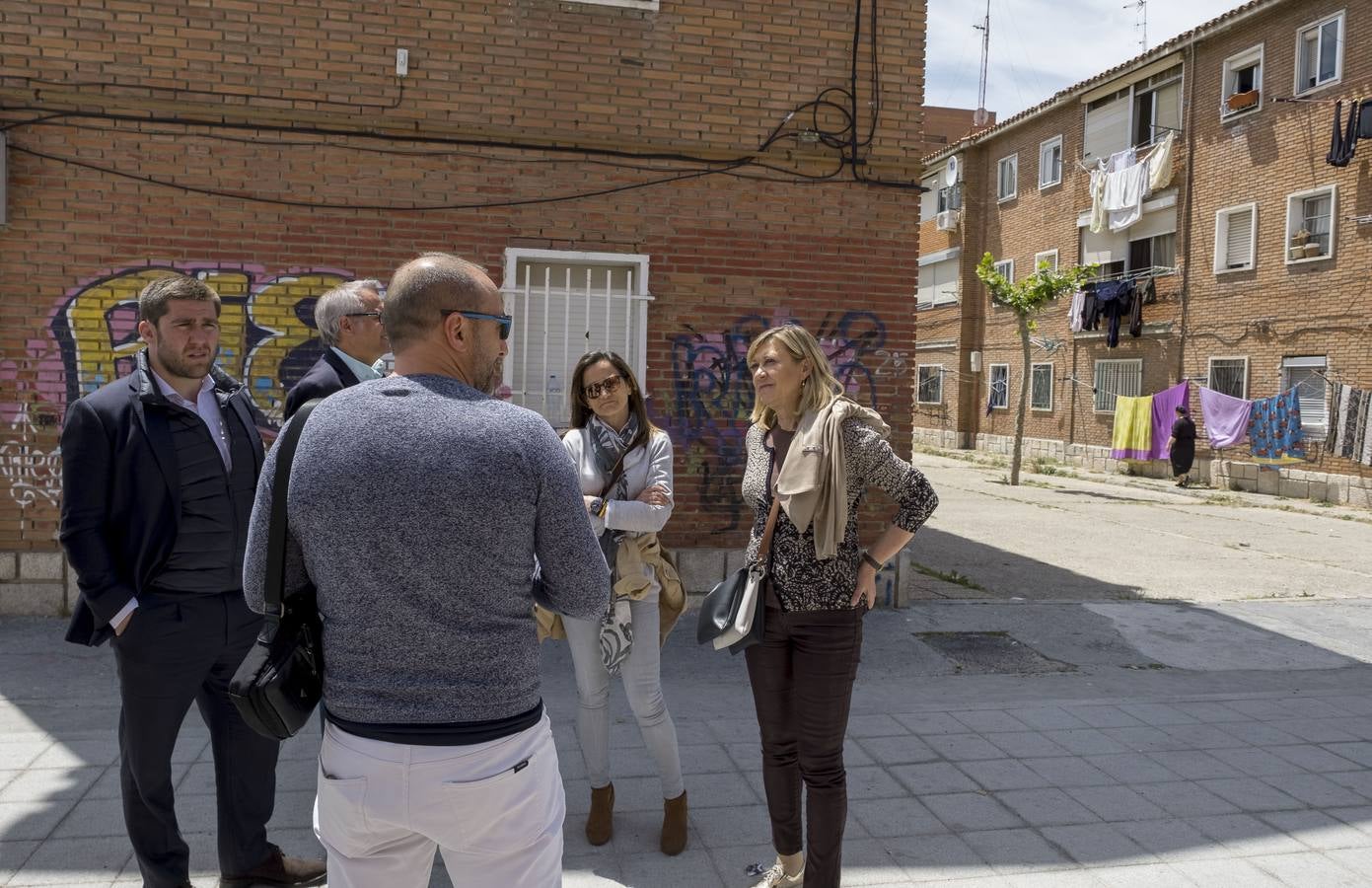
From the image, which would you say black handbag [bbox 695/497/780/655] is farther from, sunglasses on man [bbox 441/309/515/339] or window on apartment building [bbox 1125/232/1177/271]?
window on apartment building [bbox 1125/232/1177/271]

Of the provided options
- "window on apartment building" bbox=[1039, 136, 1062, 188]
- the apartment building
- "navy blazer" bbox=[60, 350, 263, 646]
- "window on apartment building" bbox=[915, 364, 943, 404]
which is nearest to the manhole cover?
"navy blazer" bbox=[60, 350, 263, 646]

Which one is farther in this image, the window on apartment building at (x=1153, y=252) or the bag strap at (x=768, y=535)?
the window on apartment building at (x=1153, y=252)

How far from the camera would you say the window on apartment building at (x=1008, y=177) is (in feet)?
95.2

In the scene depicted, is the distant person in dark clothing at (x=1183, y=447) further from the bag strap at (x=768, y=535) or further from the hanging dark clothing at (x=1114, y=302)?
the bag strap at (x=768, y=535)

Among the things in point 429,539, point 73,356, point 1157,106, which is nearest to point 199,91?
point 73,356

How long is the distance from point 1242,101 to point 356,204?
20.1 m

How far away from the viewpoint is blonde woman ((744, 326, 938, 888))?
3.24 m

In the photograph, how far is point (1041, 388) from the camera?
27797 millimetres

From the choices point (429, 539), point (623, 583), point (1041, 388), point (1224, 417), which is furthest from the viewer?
point (1041, 388)

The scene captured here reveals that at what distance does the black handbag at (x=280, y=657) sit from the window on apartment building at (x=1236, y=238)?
2259 centimetres

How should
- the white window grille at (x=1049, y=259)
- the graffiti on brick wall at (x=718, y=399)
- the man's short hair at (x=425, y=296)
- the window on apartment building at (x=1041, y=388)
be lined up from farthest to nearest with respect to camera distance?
the window on apartment building at (x=1041, y=388) < the white window grille at (x=1049, y=259) < the graffiti on brick wall at (x=718, y=399) < the man's short hair at (x=425, y=296)

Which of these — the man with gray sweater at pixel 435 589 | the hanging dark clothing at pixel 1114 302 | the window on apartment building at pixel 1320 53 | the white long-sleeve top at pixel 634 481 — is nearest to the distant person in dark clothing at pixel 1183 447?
the hanging dark clothing at pixel 1114 302

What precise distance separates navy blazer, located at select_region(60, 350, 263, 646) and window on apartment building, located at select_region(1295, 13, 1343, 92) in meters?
21.6

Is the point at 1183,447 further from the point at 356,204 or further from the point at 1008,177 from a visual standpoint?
the point at 356,204
